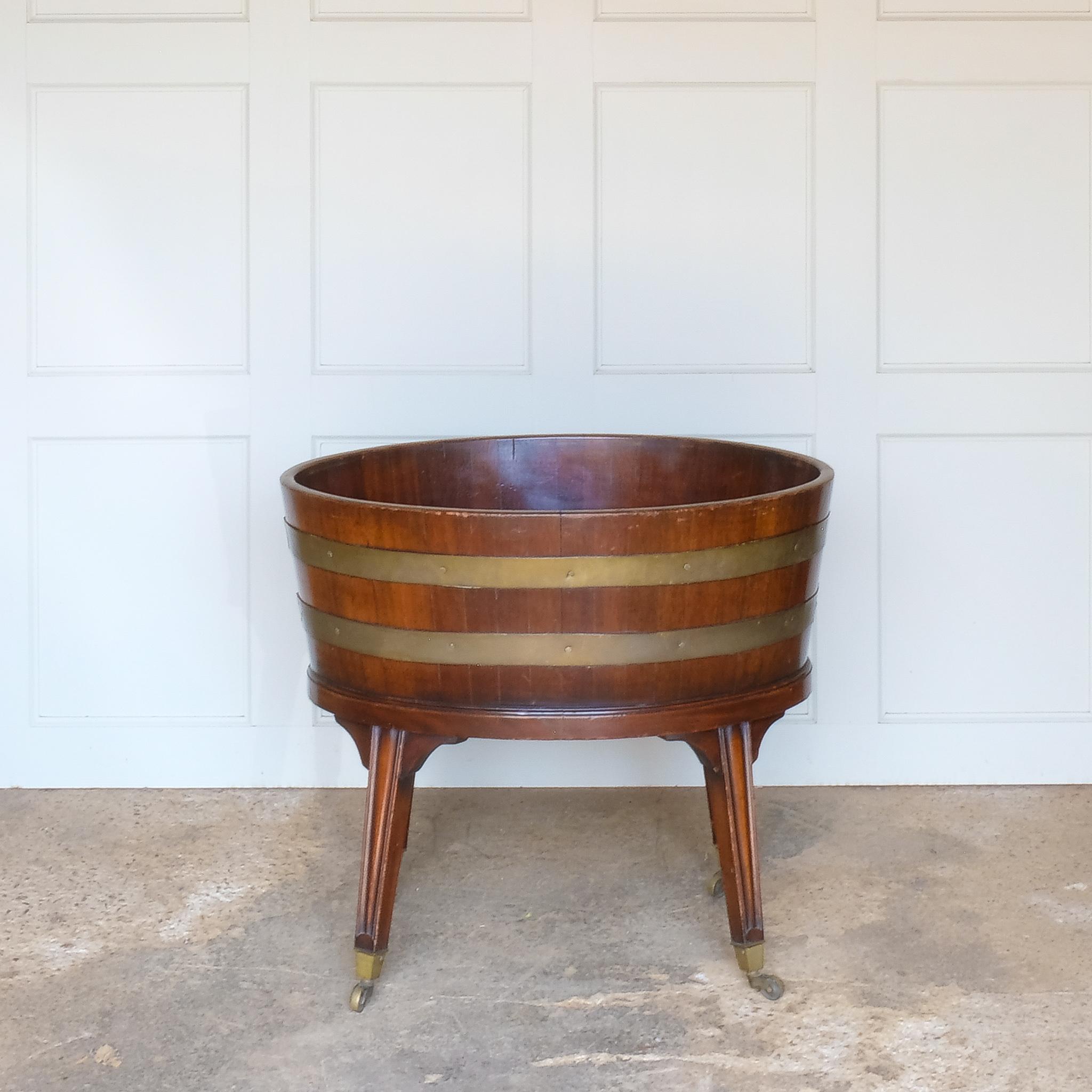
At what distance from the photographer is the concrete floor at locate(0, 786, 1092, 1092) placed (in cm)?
178

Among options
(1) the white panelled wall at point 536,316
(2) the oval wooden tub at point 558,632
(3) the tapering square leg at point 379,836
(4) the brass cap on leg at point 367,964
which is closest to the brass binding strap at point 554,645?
(2) the oval wooden tub at point 558,632

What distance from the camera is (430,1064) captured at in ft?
5.85

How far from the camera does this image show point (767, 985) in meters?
1.96

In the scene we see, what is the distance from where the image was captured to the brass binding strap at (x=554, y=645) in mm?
1780

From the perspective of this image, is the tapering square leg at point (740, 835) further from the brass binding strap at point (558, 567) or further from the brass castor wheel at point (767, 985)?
the brass binding strap at point (558, 567)

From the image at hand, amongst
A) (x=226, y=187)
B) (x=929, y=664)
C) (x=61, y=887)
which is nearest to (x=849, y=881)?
(x=929, y=664)

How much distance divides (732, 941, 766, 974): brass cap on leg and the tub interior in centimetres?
80

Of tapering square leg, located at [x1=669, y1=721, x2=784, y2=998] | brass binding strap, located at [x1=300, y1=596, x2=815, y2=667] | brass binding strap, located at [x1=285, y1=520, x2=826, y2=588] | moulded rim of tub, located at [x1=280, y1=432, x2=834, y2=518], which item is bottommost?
tapering square leg, located at [x1=669, y1=721, x2=784, y2=998]

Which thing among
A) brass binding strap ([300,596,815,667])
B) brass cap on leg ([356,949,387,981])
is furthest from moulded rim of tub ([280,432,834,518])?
brass cap on leg ([356,949,387,981])

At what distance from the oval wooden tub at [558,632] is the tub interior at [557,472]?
272 millimetres

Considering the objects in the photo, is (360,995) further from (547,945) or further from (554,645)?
(554,645)

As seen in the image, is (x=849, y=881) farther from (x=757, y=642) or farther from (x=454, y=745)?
(x=454, y=745)

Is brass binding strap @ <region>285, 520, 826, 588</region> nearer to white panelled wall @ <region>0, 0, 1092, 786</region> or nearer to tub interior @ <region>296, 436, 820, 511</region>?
tub interior @ <region>296, 436, 820, 511</region>

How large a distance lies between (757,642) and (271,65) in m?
1.73
